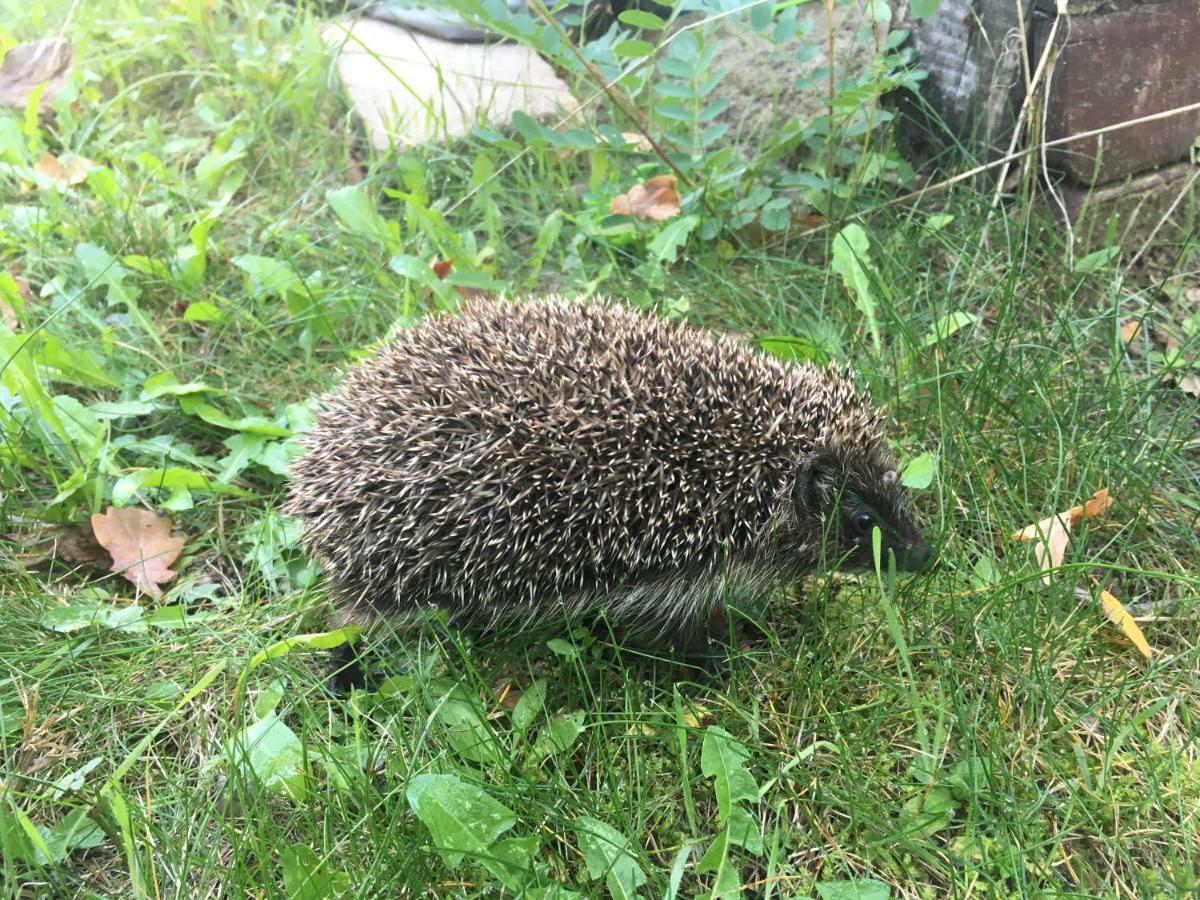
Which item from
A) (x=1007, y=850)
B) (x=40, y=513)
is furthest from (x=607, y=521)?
(x=40, y=513)

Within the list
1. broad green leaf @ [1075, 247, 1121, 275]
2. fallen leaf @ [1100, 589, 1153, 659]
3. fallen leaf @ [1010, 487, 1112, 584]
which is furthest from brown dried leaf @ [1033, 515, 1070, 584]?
broad green leaf @ [1075, 247, 1121, 275]

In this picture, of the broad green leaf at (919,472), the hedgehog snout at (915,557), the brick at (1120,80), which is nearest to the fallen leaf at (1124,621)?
the hedgehog snout at (915,557)

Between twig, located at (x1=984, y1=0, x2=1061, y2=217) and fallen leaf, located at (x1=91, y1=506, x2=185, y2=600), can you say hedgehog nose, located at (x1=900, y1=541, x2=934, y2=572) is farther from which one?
fallen leaf, located at (x1=91, y1=506, x2=185, y2=600)

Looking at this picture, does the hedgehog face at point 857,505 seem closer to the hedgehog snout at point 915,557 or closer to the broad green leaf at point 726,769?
the hedgehog snout at point 915,557

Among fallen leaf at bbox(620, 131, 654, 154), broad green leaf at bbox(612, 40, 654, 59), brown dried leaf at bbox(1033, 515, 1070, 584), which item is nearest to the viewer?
brown dried leaf at bbox(1033, 515, 1070, 584)

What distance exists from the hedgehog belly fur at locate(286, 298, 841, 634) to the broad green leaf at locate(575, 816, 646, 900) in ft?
3.05

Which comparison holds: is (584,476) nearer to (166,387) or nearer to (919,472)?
(919,472)

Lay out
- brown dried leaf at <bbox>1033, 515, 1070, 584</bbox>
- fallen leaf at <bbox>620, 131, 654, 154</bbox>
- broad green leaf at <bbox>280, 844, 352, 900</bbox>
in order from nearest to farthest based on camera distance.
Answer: broad green leaf at <bbox>280, 844, 352, 900</bbox>
brown dried leaf at <bbox>1033, 515, 1070, 584</bbox>
fallen leaf at <bbox>620, 131, 654, 154</bbox>

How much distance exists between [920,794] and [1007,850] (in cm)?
32

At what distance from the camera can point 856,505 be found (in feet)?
12.1

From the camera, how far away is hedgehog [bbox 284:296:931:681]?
11.2 ft

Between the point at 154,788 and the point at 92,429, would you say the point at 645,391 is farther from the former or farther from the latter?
the point at 92,429

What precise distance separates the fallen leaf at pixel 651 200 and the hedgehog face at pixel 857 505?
217 centimetres

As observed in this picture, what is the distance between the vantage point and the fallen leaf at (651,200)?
5.33 meters
